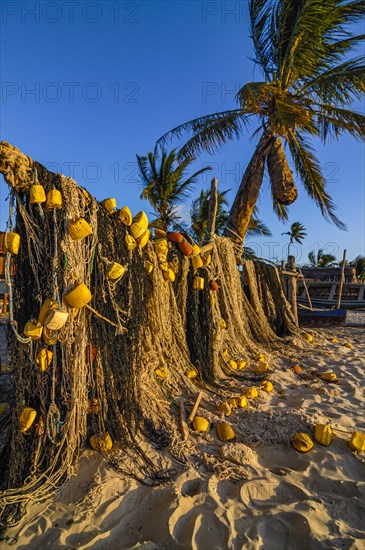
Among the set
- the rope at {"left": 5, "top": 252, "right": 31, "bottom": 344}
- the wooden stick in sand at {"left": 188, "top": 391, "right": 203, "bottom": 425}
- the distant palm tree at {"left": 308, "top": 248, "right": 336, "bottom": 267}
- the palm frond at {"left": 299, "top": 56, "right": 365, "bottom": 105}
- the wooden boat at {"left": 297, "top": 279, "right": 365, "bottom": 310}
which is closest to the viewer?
the rope at {"left": 5, "top": 252, "right": 31, "bottom": 344}

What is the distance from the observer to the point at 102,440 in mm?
2090

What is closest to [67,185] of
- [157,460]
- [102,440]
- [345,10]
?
[102,440]

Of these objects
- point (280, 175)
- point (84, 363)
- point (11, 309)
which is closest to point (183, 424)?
point (84, 363)

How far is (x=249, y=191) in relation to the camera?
691cm

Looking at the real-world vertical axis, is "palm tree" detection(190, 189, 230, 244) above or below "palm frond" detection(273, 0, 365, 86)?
below

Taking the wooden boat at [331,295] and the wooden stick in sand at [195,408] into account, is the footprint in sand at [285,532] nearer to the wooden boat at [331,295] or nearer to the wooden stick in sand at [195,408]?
the wooden stick in sand at [195,408]

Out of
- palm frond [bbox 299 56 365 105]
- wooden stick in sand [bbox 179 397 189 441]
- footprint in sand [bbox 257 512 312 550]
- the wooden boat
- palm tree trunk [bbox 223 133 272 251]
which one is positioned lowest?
footprint in sand [bbox 257 512 312 550]

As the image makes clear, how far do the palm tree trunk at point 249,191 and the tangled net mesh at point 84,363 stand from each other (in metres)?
4.29

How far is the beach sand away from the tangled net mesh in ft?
0.42

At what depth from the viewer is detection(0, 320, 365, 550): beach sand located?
1.47 m

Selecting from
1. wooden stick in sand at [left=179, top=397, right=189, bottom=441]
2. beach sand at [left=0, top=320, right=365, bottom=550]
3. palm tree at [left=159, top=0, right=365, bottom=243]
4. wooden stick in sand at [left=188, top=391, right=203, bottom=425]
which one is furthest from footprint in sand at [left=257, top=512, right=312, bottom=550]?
palm tree at [left=159, top=0, right=365, bottom=243]

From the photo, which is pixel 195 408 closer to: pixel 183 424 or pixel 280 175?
pixel 183 424

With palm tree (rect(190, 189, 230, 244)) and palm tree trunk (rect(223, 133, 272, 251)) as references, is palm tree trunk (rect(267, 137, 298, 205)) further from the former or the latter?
palm tree (rect(190, 189, 230, 244))

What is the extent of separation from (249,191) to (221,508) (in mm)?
6397
